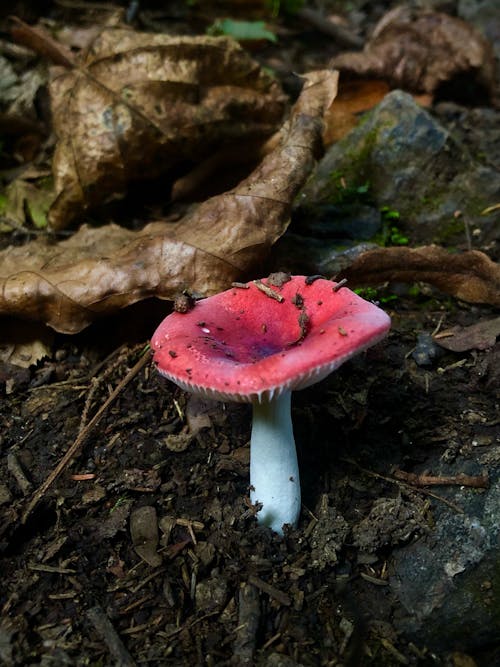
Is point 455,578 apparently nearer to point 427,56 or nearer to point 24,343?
point 24,343

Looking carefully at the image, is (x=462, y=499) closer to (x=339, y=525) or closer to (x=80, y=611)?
(x=339, y=525)

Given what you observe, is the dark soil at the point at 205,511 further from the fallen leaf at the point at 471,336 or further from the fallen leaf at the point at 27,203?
the fallen leaf at the point at 27,203

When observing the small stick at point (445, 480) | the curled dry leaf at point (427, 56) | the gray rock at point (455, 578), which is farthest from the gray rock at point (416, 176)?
the gray rock at point (455, 578)

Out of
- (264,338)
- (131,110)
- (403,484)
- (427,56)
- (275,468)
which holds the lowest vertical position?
(403,484)

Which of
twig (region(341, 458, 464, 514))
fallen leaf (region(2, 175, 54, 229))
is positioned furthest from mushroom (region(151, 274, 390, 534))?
fallen leaf (region(2, 175, 54, 229))

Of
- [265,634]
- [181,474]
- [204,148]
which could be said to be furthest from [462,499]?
[204,148]

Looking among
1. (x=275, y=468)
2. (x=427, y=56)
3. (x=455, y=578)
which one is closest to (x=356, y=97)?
(x=427, y=56)
